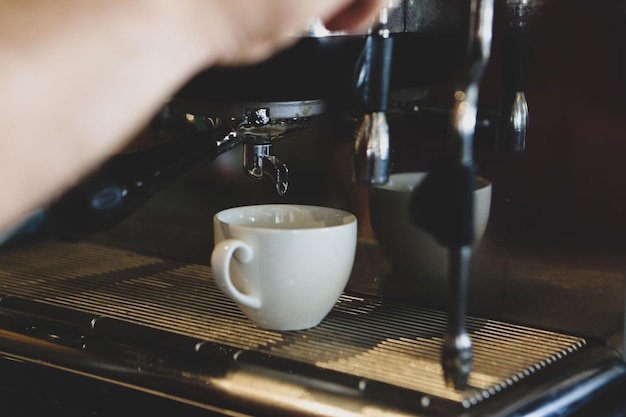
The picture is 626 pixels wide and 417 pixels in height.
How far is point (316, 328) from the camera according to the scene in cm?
66

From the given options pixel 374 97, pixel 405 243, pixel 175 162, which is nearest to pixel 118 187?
pixel 175 162

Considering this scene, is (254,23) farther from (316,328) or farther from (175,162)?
(316,328)

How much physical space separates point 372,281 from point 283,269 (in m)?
0.13

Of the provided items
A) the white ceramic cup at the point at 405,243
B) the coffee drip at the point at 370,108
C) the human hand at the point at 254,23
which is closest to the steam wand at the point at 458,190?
the coffee drip at the point at 370,108

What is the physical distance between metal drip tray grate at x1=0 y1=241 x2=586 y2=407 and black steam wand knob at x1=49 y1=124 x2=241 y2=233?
0.13m

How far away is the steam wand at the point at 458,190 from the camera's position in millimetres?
440

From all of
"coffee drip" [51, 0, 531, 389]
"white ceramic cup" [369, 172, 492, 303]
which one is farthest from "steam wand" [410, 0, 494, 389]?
"white ceramic cup" [369, 172, 492, 303]

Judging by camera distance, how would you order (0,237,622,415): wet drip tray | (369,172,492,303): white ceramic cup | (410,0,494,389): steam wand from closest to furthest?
(410,0,494,389): steam wand → (0,237,622,415): wet drip tray → (369,172,492,303): white ceramic cup

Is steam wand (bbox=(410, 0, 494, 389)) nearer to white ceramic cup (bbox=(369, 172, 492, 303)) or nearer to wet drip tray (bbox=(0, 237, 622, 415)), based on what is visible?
wet drip tray (bbox=(0, 237, 622, 415))

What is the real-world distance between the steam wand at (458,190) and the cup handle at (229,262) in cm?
20

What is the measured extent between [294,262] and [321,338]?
56 mm

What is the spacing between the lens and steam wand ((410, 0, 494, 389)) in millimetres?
440

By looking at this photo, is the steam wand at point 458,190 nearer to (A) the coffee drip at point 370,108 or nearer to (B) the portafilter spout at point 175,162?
(A) the coffee drip at point 370,108

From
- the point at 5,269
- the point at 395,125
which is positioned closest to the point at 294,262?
the point at 395,125
